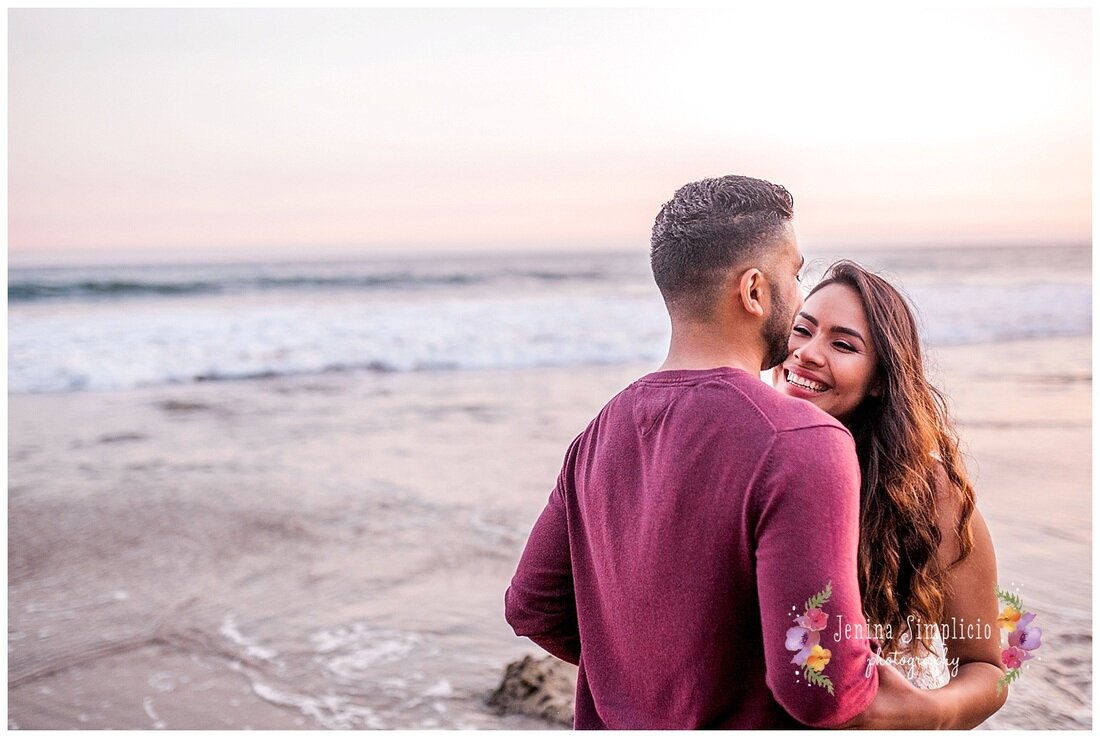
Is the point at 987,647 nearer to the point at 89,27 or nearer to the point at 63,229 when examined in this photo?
the point at 89,27

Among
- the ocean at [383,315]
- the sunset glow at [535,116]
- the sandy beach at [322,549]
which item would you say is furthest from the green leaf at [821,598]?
the ocean at [383,315]

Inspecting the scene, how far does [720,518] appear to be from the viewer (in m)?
1.47

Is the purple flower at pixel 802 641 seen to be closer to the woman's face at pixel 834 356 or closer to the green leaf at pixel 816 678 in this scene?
the green leaf at pixel 816 678

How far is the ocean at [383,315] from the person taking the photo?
1201 cm

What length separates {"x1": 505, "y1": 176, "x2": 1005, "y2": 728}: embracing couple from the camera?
139cm

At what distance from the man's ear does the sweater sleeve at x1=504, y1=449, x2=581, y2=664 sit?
0.42m

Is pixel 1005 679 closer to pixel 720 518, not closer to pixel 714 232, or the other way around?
pixel 720 518

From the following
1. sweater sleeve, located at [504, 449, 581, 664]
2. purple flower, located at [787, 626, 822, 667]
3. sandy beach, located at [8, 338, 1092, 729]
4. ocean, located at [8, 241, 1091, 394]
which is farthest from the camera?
ocean, located at [8, 241, 1091, 394]

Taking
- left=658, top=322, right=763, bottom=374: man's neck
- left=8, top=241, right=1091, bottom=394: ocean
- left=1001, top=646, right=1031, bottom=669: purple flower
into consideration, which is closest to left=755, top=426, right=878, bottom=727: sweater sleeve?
left=658, top=322, right=763, bottom=374: man's neck

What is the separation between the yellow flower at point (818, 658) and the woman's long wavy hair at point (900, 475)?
0.77 metres

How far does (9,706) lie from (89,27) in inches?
223

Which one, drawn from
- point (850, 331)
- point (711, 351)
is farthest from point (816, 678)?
point (850, 331)

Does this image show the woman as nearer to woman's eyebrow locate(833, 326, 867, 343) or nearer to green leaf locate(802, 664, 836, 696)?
woman's eyebrow locate(833, 326, 867, 343)

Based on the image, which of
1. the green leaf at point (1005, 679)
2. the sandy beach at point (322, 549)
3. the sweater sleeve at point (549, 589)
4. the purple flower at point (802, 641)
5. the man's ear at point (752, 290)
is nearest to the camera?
the purple flower at point (802, 641)
